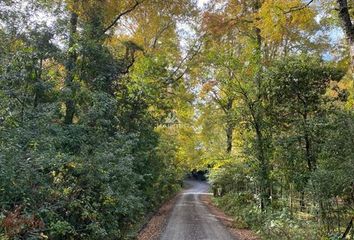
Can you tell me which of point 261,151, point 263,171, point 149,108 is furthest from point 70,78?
point 263,171

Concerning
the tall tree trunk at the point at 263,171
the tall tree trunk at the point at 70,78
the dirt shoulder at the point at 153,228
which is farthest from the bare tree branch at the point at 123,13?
the dirt shoulder at the point at 153,228

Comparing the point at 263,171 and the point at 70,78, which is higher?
the point at 70,78

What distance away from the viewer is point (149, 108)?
16.0m

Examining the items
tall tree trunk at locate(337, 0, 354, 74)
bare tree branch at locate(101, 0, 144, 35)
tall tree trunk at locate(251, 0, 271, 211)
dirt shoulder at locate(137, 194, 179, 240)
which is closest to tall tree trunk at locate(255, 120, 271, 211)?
tall tree trunk at locate(251, 0, 271, 211)

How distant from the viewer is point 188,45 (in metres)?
19.7

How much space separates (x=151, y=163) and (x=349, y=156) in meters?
9.62

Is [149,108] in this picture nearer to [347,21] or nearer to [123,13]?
[123,13]

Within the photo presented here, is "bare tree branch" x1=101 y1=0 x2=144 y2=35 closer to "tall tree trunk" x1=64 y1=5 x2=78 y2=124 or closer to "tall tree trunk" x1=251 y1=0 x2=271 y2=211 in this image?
"tall tree trunk" x1=64 y1=5 x2=78 y2=124

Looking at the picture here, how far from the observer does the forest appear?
291 inches

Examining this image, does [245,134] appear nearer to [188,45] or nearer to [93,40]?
[188,45]

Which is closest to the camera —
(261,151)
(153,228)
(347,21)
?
(347,21)

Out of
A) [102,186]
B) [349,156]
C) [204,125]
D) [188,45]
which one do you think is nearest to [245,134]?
[188,45]

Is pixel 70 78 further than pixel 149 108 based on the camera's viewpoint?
No

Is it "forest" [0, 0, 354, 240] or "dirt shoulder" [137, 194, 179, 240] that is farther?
"dirt shoulder" [137, 194, 179, 240]
